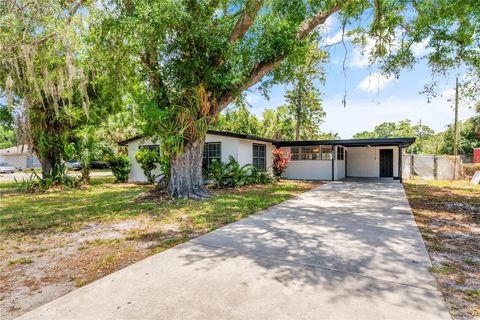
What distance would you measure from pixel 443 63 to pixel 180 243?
36.6 ft

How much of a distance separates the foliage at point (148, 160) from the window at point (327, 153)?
8925mm

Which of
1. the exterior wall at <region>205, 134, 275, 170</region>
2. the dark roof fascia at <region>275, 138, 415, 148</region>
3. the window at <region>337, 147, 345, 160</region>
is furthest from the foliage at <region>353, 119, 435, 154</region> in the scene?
the exterior wall at <region>205, 134, 275, 170</region>

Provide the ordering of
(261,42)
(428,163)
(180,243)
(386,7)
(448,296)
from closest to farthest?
1. (448,296)
2. (180,243)
3. (261,42)
4. (386,7)
5. (428,163)

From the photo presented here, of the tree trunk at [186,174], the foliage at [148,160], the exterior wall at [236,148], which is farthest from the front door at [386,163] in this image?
the foliage at [148,160]

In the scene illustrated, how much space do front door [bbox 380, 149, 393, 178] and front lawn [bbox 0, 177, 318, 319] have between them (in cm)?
1203

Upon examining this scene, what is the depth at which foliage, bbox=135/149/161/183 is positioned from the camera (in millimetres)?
13750

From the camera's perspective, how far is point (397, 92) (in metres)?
10.6

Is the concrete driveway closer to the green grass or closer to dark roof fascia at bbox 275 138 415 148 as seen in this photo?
the green grass

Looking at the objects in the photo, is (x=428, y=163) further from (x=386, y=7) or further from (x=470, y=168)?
(x=386, y=7)

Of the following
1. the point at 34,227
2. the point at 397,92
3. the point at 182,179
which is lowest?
the point at 34,227

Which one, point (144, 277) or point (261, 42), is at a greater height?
point (261, 42)

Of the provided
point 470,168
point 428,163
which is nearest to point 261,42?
point 428,163

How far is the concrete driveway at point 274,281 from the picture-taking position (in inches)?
95.5

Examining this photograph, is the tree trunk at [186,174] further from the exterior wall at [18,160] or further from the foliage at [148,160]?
the exterior wall at [18,160]
